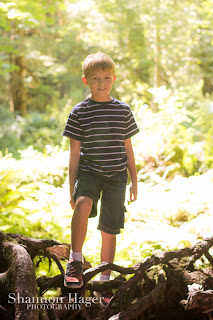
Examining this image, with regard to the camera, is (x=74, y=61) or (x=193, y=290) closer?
(x=193, y=290)

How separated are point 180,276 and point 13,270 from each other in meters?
1.19

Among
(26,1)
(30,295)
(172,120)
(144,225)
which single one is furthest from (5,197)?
(26,1)

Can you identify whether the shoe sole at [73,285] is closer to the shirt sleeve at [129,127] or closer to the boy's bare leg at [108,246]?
the boy's bare leg at [108,246]

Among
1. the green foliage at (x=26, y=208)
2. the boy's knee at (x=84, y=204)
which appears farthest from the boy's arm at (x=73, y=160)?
the green foliage at (x=26, y=208)

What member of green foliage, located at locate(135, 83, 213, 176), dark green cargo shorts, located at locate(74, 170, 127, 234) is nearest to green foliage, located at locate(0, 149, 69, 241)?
dark green cargo shorts, located at locate(74, 170, 127, 234)

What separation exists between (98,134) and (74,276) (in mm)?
1017

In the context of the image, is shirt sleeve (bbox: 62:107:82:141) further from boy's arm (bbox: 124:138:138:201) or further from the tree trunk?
the tree trunk

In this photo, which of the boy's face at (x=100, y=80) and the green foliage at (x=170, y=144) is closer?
the boy's face at (x=100, y=80)

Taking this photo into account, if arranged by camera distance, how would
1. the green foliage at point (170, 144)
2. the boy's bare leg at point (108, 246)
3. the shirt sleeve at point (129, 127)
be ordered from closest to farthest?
the boy's bare leg at point (108, 246) → the shirt sleeve at point (129, 127) → the green foliage at point (170, 144)

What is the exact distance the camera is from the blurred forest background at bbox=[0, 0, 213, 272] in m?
3.69

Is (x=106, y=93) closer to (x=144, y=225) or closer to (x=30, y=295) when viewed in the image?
(x=30, y=295)

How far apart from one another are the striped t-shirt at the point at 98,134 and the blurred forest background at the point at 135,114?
3.43 ft

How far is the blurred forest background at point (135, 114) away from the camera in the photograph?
369cm

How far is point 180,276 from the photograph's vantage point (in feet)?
7.59
